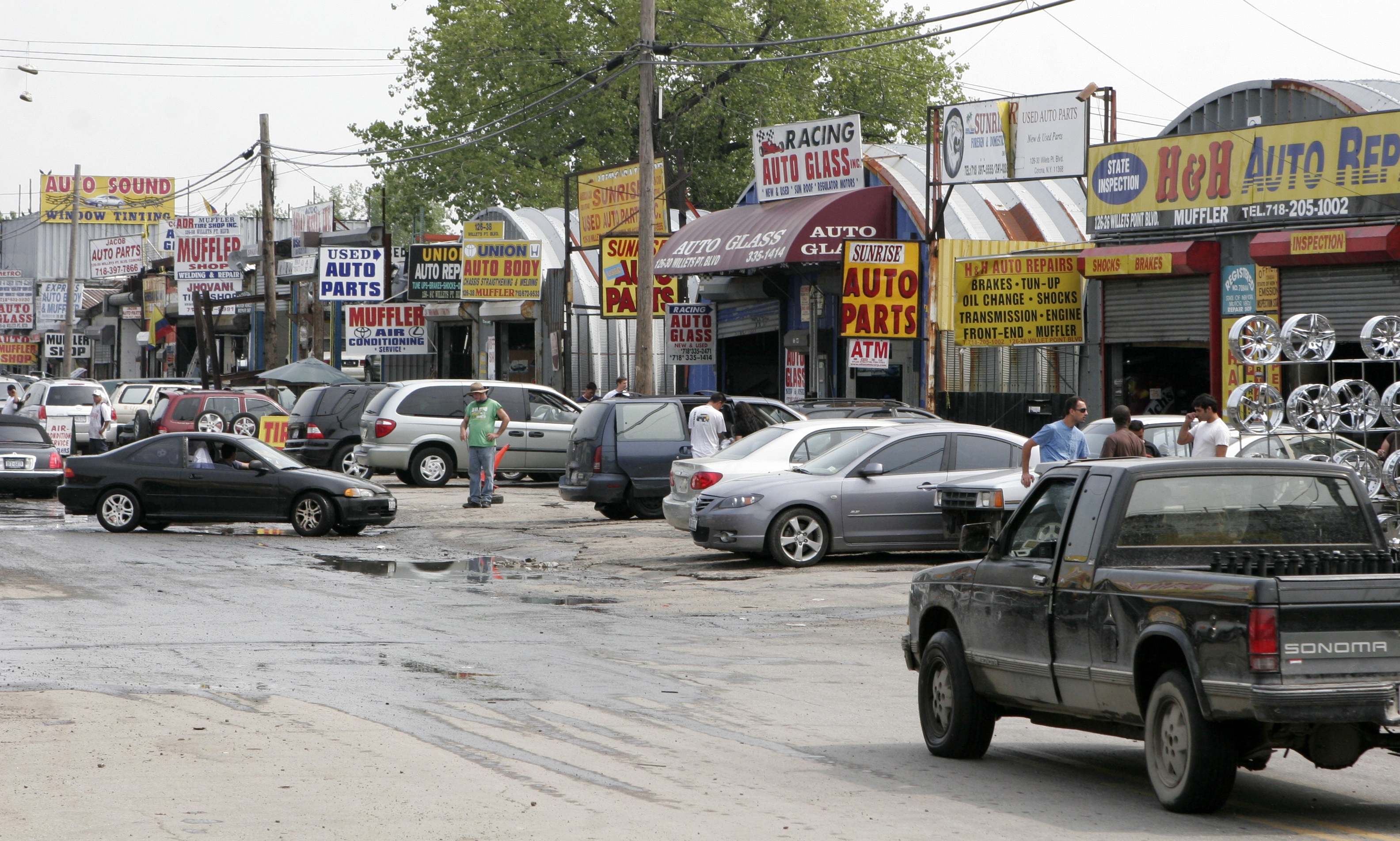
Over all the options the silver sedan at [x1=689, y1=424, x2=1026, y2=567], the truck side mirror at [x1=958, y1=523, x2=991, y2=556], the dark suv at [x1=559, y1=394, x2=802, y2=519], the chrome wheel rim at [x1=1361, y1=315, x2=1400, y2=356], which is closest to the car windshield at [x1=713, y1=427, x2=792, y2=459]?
the silver sedan at [x1=689, y1=424, x2=1026, y2=567]

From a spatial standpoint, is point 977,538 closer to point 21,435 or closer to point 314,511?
point 314,511

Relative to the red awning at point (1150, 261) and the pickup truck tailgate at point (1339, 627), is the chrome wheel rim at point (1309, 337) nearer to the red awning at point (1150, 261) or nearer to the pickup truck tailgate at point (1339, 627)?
the red awning at point (1150, 261)

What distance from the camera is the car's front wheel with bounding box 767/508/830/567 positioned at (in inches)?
643

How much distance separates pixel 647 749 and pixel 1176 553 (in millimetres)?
2707

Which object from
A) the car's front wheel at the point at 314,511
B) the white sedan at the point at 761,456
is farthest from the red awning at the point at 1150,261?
the car's front wheel at the point at 314,511

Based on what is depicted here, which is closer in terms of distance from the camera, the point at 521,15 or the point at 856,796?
the point at 856,796

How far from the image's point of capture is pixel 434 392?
91.7ft

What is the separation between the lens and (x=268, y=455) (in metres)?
20.9

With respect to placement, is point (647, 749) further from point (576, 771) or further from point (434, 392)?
point (434, 392)

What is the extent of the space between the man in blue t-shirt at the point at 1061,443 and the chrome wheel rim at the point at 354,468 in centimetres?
1523

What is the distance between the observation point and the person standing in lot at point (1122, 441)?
15227 mm

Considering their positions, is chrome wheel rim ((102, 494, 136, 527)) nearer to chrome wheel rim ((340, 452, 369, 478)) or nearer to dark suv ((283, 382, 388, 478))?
chrome wheel rim ((340, 452, 369, 478))

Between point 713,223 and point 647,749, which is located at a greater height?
point 713,223

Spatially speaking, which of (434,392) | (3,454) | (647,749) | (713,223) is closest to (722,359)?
(713,223)
